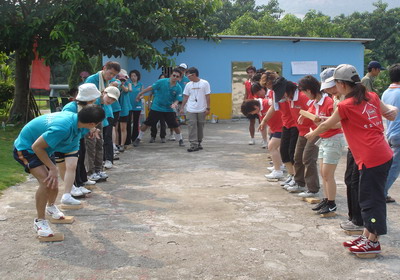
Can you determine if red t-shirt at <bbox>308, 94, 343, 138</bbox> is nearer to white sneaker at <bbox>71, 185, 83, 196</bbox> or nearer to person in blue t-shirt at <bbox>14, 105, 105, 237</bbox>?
person in blue t-shirt at <bbox>14, 105, 105, 237</bbox>

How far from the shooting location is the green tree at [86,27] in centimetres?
1084

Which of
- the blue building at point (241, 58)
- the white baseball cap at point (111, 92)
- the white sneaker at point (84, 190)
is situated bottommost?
the white sneaker at point (84, 190)

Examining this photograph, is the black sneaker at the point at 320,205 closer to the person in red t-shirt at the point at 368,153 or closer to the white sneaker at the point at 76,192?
the person in red t-shirt at the point at 368,153

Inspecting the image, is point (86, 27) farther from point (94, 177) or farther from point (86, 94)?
point (86, 94)

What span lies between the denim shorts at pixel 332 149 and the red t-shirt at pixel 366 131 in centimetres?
101

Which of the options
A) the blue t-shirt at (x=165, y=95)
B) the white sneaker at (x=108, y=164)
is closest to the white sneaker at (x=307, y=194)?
the white sneaker at (x=108, y=164)

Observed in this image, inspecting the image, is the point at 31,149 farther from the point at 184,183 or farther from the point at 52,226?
the point at 184,183

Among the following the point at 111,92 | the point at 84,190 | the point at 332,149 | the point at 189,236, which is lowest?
the point at 189,236

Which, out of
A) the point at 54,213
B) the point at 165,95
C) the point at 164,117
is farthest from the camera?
the point at 164,117

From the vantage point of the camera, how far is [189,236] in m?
4.54

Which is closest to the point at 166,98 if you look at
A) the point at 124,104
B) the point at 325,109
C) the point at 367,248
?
the point at 124,104

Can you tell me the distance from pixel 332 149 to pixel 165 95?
5892 millimetres

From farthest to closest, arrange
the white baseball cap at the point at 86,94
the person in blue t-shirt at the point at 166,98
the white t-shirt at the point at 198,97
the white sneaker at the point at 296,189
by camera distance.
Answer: the person in blue t-shirt at the point at 166,98
the white t-shirt at the point at 198,97
the white sneaker at the point at 296,189
the white baseball cap at the point at 86,94

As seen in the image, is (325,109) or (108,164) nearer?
(325,109)
